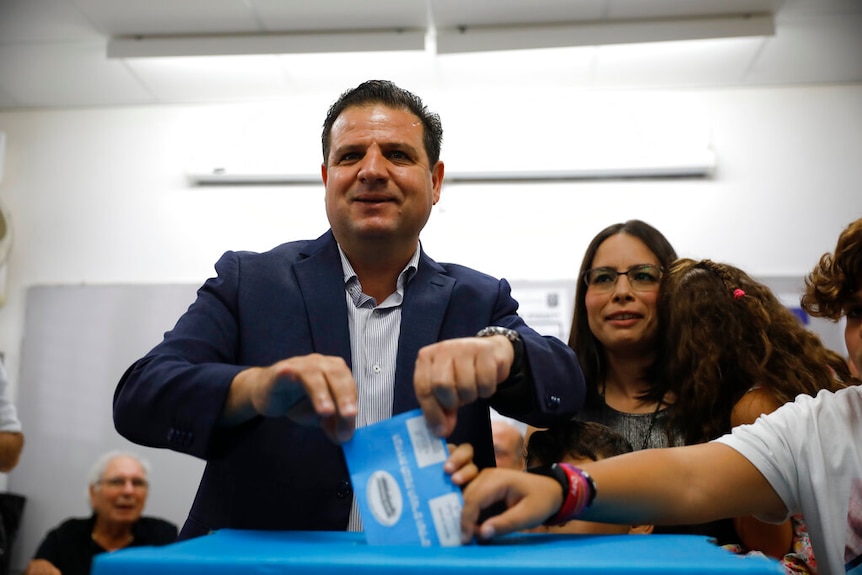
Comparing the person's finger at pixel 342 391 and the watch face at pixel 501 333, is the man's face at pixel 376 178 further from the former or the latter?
the person's finger at pixel 342 391

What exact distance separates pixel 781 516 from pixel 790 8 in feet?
9.75

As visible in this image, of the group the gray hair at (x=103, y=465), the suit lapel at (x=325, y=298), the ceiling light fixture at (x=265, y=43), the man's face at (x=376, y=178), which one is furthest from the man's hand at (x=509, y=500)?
the gray hair at (x=103, y=465)

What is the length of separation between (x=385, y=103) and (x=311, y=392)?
614 mm

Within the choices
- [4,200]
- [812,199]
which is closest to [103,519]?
[4,200]

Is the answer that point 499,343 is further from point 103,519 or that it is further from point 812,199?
point 812,199

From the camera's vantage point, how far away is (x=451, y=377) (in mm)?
742

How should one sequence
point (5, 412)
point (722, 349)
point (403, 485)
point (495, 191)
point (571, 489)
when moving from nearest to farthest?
point (403, 485)
point (571, 489)
point (722, 349)
point (5, 412)
point (495, 191)

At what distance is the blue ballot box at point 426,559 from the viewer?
56 centimetres

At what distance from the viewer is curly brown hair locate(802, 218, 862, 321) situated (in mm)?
1020

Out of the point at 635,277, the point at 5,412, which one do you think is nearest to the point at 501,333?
the point at 635,277

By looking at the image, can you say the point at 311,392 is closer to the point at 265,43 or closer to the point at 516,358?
the point at 516,358

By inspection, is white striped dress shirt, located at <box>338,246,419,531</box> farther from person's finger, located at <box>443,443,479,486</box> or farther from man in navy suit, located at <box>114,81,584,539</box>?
person's finger, located at <box>443,443,479,486</box>

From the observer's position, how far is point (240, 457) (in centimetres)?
98

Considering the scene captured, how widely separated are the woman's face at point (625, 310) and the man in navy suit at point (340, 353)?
60 centimetres
